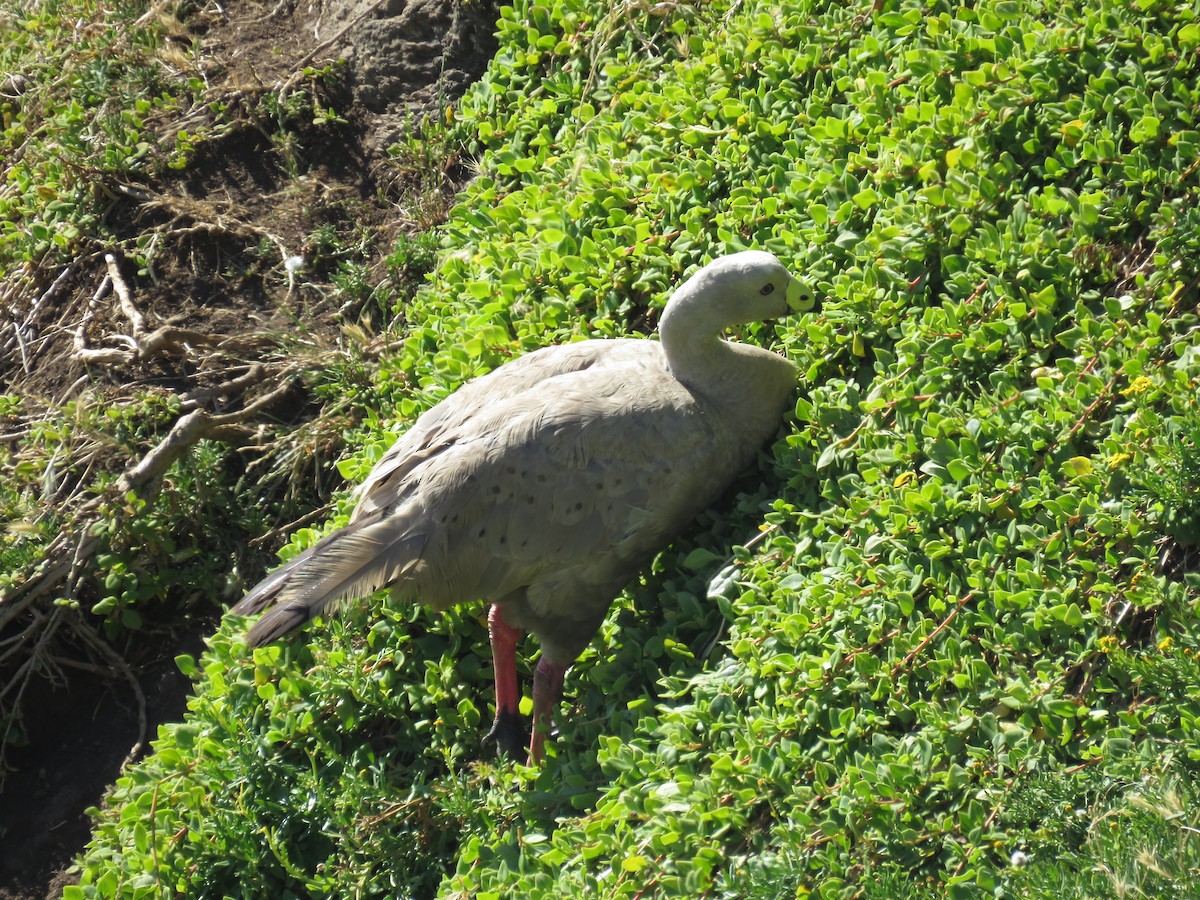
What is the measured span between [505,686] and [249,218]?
3.63 meters

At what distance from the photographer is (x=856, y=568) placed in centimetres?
381

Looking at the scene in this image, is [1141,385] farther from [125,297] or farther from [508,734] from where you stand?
[125,297]

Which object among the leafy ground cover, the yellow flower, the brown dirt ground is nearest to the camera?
the leafy ground cover

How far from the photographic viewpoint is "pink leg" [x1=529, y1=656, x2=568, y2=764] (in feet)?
14.2

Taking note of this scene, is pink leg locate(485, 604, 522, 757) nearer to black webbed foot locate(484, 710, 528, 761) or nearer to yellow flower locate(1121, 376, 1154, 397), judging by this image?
black webbed foot locate(484, 710, 528, 761)

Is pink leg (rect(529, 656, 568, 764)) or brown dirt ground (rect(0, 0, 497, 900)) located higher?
brown dirt ground (rect(0, 0, 497, 900))

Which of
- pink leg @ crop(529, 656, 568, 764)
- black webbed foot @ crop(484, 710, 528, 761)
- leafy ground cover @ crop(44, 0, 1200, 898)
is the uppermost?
leafy ground cover @ crop(44, 0, 1200, 898)

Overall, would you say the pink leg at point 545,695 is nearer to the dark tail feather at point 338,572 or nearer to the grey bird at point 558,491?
the grey bird at point 558,491

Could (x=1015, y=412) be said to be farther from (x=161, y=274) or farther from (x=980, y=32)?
(x=161, y=274)


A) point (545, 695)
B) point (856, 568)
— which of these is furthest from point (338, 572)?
point (856, 568)

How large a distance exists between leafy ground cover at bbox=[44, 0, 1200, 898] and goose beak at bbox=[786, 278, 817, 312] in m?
0.10

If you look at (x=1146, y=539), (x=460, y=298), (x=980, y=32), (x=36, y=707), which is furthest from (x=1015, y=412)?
(x=36, y=707)

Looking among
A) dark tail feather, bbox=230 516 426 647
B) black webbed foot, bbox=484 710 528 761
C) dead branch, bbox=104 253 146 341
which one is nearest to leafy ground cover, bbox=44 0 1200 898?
black webbed foot, bbox=484 710 528 761

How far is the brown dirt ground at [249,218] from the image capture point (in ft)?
20.7
